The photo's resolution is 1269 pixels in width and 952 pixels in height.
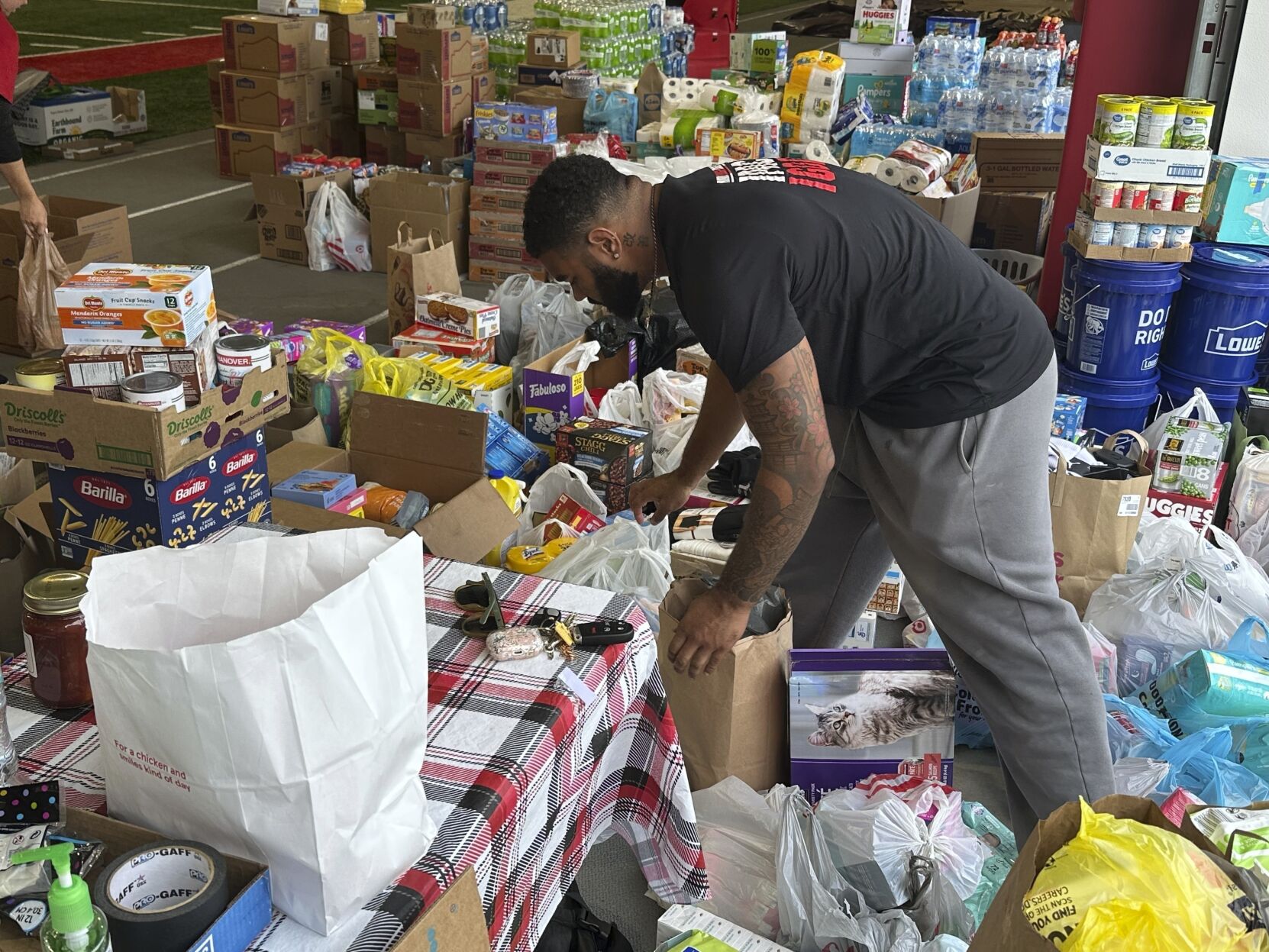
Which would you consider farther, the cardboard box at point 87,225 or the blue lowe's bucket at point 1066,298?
the cardboard box at point 87,225

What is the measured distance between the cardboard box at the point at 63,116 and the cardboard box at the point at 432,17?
11.2ft

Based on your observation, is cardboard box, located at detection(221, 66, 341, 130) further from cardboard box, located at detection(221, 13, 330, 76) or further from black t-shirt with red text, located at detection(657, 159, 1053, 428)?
black t-shirt with red text, located at detection(657, 159, 1053, 428)

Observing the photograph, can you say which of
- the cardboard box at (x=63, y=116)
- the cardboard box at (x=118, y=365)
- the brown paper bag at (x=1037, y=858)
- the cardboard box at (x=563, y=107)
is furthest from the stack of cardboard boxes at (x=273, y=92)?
the brown paper bag at (x=1037, y=858)

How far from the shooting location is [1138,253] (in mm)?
4141

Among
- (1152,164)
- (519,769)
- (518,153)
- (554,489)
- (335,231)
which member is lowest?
(554,489)

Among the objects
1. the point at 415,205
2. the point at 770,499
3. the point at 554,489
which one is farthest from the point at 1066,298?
the point at 415,205

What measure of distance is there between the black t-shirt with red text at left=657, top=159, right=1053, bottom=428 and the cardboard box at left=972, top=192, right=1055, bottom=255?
441 centimetres

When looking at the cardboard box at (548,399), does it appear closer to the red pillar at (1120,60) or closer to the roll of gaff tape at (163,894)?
the red pillar at (1120,60)

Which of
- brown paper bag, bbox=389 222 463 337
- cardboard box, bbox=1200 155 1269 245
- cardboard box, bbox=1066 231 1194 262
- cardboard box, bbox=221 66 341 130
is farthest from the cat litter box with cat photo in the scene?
cardboard box, bbox=221 66 341 130

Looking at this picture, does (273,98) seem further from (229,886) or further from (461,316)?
(229,886)

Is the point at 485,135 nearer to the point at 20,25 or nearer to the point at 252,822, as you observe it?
the point at 252,822

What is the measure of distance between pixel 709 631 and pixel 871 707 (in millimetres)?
557

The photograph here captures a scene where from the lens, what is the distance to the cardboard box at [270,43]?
7.78 meters

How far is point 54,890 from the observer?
95 cm
